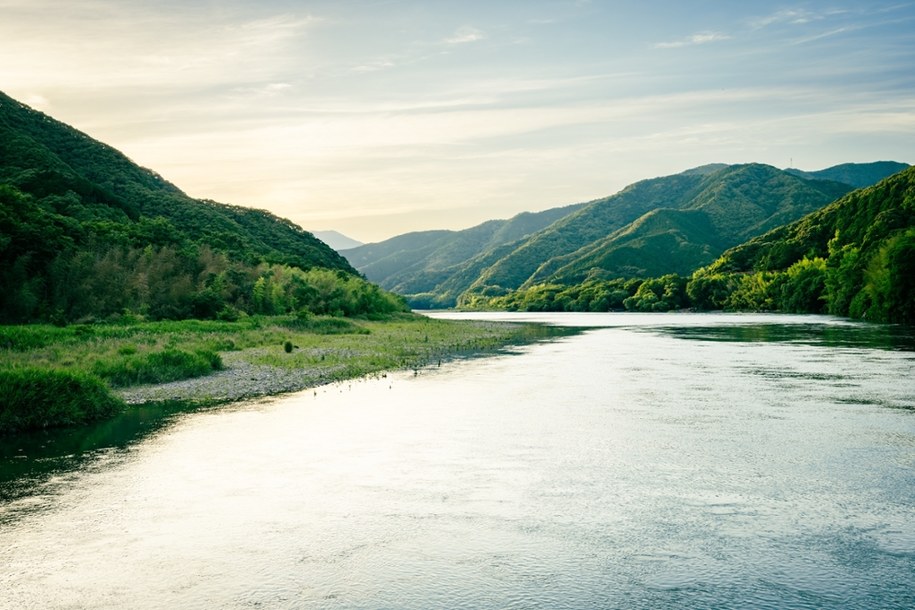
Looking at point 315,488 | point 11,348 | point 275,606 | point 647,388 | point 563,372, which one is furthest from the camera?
point 563,372

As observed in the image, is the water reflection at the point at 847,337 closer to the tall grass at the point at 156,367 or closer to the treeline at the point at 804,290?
the treeline at the point at 804,290

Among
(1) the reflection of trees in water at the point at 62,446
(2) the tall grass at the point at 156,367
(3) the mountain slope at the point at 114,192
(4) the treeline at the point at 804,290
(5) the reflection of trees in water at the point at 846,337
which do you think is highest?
(3) the mountain slope at the point at 114,192

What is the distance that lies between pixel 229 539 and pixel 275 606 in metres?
3.25

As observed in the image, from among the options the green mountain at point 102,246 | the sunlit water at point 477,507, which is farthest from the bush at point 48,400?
the green mountain at point 102,246

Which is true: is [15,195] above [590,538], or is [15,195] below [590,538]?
above

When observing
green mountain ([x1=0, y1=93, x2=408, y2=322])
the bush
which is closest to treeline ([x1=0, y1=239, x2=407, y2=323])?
green mountain ([x1=0, y1=93, x2=408, y2=322])

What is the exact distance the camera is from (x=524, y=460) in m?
18.9

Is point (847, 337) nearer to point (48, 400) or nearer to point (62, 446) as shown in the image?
point (48, 400)

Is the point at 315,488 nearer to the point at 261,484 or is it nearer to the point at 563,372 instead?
the point at 261,484

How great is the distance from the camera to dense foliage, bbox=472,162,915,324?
7925 centimetres

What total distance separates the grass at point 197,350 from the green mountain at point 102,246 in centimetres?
559

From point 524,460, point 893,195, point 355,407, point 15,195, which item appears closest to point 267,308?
point 15,195

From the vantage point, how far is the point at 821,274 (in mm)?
117500

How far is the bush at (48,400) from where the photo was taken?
2270 cm
